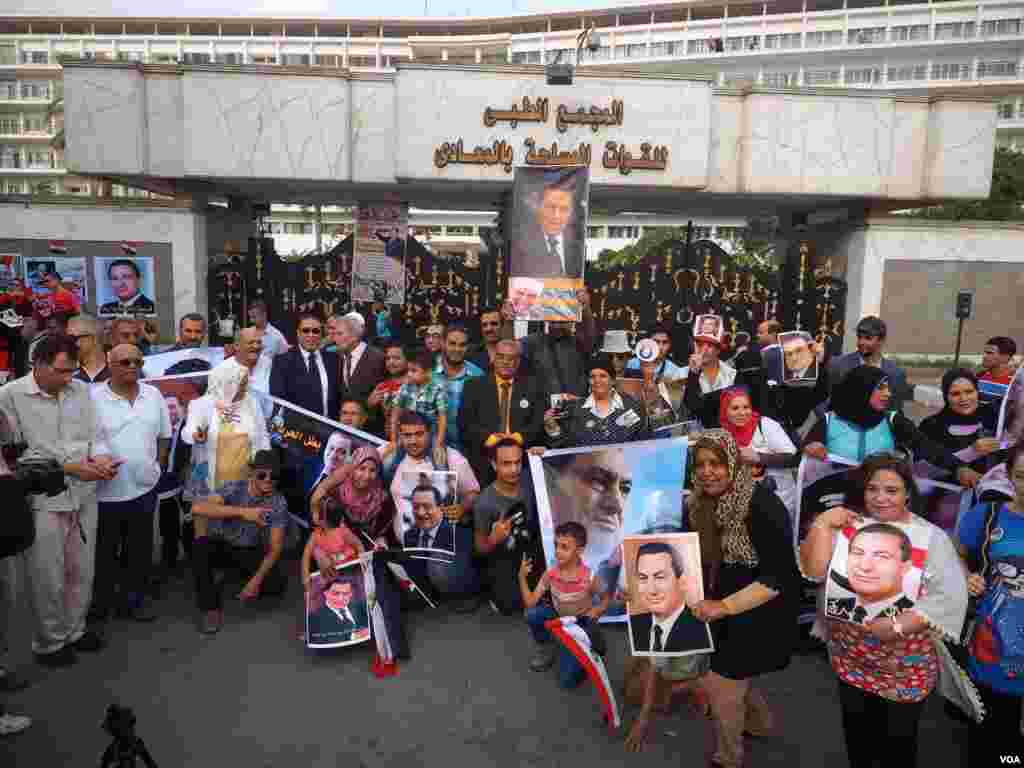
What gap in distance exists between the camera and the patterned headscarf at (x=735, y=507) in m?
2.86

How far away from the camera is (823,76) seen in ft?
187

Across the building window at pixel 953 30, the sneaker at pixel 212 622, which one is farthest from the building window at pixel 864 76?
the sneaker at pixel 212 622

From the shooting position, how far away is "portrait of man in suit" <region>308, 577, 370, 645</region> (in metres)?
3.92

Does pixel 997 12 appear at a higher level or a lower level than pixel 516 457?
higher

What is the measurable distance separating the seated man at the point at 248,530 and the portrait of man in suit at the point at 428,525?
2.87 ft

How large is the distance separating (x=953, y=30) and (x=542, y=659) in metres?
67.1

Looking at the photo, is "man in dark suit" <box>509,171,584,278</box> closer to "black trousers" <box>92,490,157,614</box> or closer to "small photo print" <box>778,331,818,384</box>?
"small photo print" <box>778,331,818,384</box>

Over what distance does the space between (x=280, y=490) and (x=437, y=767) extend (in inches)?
101

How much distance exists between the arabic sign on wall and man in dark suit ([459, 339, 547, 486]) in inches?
322

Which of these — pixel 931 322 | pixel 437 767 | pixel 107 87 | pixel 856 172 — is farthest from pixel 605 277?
pixel 437 767

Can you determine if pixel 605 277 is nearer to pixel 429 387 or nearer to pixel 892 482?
pixel 429 387

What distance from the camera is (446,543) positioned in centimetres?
457

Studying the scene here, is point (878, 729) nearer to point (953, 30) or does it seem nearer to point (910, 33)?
point (910, 33)

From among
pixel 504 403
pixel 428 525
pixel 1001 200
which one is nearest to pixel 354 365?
pixel 504 403
